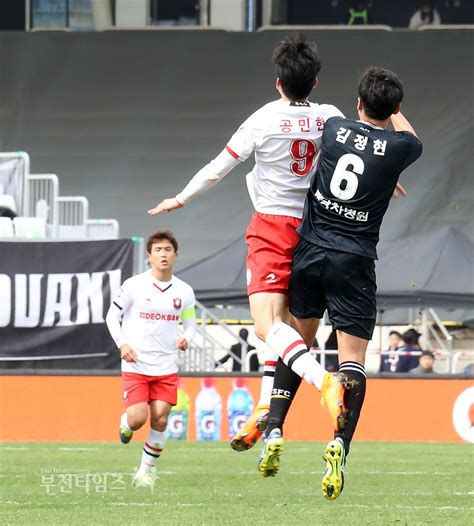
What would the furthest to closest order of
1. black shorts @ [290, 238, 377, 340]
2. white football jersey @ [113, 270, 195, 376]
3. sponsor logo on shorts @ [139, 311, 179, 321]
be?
sponsor logo on shorts @ [139, 311, 179, 321]
white football jersey @ [113, 270, 195, 376]
black shorts @ [290, 238, 377, 340]

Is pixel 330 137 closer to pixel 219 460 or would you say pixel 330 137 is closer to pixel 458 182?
pixel 219 460

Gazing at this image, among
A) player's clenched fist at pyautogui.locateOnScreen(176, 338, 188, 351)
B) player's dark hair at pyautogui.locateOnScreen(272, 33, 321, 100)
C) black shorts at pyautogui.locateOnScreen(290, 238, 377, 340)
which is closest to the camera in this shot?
black shorts at pyautogui.locateOnScreen(290, 238, 377, 340)

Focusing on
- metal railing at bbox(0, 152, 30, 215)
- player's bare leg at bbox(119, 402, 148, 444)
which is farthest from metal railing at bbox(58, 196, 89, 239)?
player's bare leg at bbox(119, 402, 148, 444)

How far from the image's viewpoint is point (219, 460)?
47.1ft

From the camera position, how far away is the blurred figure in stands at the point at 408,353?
1986 cm

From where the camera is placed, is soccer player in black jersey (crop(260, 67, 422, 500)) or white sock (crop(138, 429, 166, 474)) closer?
soccer player in black jersey (crop(260, 67, 422, 500))

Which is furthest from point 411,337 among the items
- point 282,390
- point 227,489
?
point 282,390

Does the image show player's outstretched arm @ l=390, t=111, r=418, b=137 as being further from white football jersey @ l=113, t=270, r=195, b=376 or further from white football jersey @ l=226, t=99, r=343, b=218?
white football jersey @ l=113, t=270, r=195, b=376

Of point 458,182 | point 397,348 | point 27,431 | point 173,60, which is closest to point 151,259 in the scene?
point 27,431

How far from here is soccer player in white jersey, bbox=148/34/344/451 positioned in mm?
7965

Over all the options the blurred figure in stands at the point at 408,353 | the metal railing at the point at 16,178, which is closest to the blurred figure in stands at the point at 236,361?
the blurred figure in stands at the point at 408,353

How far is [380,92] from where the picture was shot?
7.72 metres

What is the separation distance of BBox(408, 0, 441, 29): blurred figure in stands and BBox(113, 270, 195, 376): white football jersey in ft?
60.6

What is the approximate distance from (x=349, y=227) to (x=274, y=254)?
0.49 m
